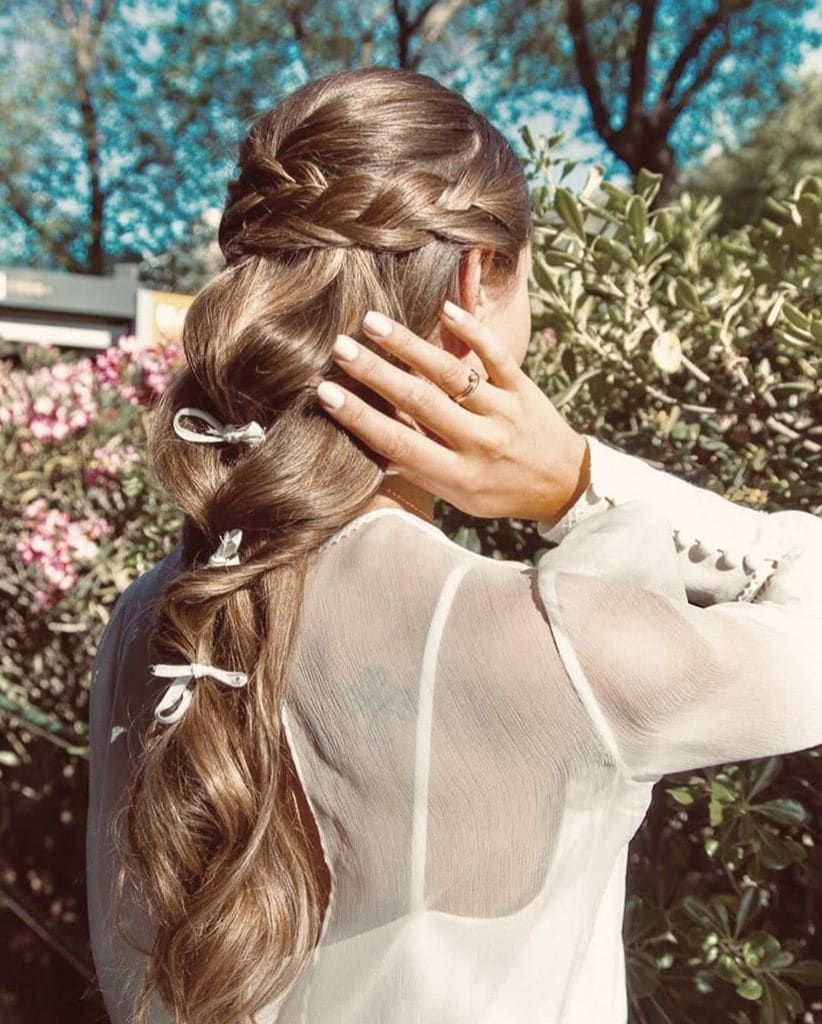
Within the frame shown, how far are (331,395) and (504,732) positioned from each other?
15.9 inches

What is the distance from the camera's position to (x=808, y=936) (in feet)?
5.60

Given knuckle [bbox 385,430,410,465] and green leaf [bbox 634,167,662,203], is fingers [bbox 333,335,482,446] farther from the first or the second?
green leaf [bbox 634,167,662,203]

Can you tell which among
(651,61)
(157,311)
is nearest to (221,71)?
(651,61)

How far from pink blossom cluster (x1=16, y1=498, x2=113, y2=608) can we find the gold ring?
233cm

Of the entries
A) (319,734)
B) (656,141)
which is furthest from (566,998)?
(656,141)

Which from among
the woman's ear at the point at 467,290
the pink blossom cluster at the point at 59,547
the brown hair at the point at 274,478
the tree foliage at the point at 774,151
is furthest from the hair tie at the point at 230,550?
the tree foliage at the point at 774,151

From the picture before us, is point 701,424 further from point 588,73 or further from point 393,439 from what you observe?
point 588,73

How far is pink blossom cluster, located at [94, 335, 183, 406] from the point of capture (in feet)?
12.2

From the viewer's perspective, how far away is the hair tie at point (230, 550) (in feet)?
3.88

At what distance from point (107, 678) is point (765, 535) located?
3.06ft

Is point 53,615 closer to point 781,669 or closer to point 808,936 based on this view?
point 808,936

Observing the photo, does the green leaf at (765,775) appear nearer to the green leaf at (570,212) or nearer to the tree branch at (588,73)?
the green leaf at (570,212)

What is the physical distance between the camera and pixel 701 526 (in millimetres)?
1278

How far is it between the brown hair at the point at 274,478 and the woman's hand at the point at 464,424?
51 millimetres
